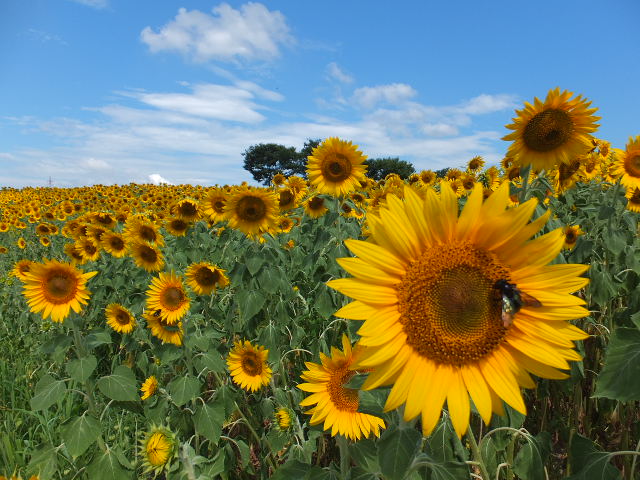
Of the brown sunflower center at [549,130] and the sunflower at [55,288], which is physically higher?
the brown sunflower center at [549,130]

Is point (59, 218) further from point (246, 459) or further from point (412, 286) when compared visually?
point (412, 286)

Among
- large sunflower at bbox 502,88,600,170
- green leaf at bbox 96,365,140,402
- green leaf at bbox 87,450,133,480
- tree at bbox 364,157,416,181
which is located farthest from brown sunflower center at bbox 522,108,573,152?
tree at bbox 364,157,416,181

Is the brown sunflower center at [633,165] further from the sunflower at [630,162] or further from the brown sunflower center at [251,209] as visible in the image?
the brown sunflower center at [251,209]

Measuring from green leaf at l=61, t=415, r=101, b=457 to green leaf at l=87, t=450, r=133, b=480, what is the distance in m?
0.12

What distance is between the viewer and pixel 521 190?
2.69 m

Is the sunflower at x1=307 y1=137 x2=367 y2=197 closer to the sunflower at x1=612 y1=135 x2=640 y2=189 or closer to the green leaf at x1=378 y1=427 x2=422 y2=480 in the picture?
the sunflower at x1=612 y1=135 x2=640 y2=189

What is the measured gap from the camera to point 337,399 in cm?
207

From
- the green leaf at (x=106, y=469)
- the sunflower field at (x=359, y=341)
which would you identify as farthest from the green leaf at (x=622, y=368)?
the green leaf at (x=106, y=469)

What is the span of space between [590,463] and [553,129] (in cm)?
229

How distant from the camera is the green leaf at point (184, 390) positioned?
2.97 meters

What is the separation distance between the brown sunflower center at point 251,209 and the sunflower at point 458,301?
9.91ft

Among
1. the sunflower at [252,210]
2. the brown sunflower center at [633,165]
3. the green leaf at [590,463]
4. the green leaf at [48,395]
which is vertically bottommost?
the green leaf at [48,395]

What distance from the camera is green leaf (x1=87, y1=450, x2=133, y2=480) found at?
269 cm

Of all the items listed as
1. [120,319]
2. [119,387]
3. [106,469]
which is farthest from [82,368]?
[120,319]
